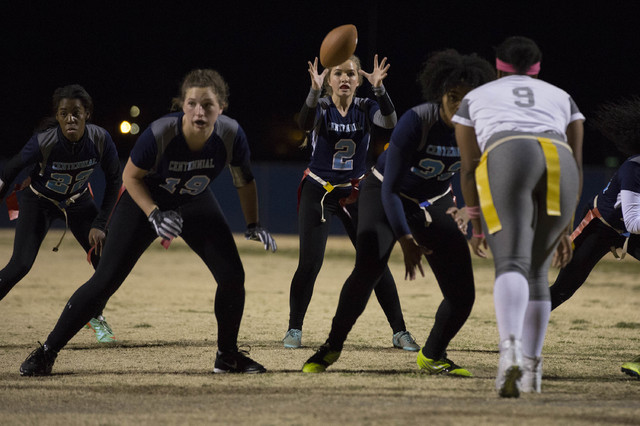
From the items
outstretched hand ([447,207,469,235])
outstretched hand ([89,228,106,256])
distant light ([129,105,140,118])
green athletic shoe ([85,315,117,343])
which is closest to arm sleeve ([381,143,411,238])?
outstretched hand ([447,207,469,235])

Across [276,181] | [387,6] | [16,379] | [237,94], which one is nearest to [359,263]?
[16,379]

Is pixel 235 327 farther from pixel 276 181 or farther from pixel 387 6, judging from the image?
pixel 387 6

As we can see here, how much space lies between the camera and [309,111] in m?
6.57

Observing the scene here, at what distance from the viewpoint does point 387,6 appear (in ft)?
114

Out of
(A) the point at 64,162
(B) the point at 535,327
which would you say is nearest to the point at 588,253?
(B) the point at 535,327

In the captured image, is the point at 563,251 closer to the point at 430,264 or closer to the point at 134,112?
the point at 430,264

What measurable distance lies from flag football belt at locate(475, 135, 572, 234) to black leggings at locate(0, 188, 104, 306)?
356 cm

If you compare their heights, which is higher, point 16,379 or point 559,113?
point 559,113

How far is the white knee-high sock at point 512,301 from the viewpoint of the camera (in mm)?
4258

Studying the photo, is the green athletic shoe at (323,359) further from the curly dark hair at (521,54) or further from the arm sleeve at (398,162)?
the curly dark hair at (521,54)

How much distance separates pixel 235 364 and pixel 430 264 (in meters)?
1.46

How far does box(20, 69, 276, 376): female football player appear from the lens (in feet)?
16.7

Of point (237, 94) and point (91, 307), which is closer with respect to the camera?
point (91, 307)

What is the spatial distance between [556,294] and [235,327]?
8.45 feet
